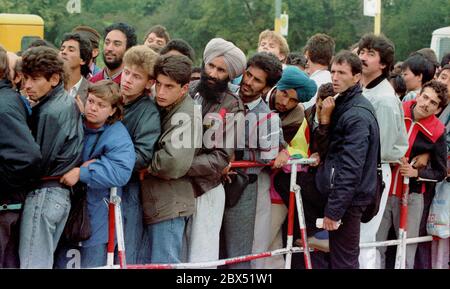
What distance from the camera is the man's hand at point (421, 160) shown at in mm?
6543

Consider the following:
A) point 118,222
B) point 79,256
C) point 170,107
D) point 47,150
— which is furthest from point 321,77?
point 47,150

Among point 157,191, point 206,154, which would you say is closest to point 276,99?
point 206,154

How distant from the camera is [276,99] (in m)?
6.06

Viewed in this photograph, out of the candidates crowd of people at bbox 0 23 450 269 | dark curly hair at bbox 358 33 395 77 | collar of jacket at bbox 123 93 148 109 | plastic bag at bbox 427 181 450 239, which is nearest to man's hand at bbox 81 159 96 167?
crowd of people at bbox 0 23 450 269

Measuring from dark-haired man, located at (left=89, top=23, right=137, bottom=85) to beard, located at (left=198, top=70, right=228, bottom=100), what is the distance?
1026 mm

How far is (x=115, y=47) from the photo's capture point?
689 cm

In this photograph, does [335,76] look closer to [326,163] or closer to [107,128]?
[326,163]

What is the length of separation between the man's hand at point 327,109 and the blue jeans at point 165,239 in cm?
135

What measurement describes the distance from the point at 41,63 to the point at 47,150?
547 mm

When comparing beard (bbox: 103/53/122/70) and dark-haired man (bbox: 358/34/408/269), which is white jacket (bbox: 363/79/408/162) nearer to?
dark-haired man (bbox: 358/34/408/269)

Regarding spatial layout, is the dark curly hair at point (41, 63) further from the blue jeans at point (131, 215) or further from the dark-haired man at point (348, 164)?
the dark-haired man at point (348, 164)

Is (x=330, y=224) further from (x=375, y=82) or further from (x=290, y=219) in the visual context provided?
(x=375, y=82)
